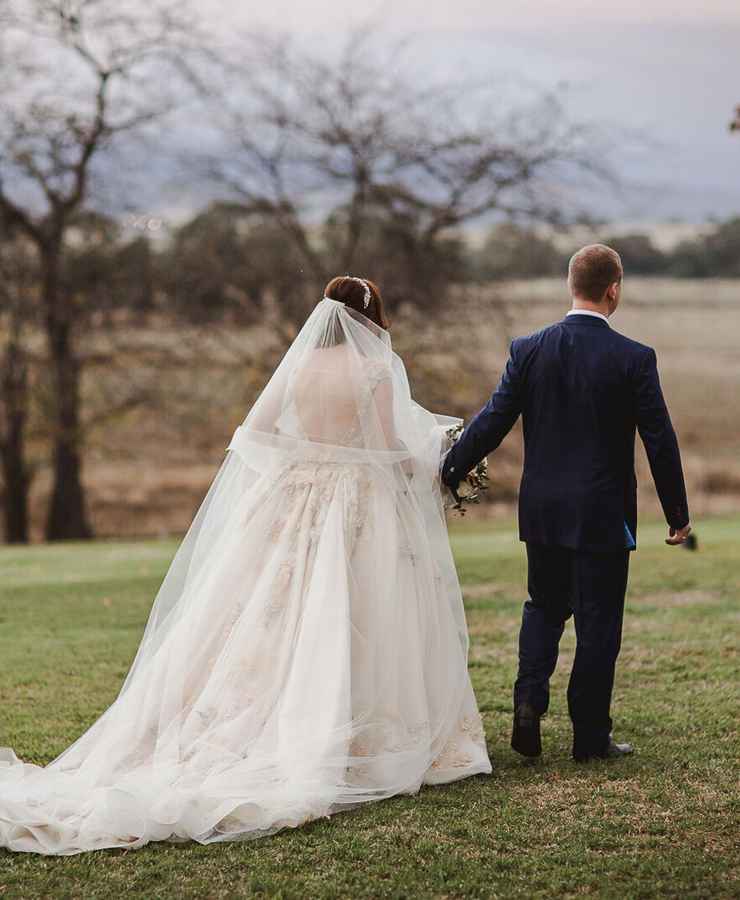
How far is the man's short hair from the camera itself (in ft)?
15.8

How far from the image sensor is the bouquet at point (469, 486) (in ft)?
17.1

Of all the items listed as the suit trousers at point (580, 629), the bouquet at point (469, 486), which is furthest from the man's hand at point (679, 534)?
the bouquet at point (469, 486)

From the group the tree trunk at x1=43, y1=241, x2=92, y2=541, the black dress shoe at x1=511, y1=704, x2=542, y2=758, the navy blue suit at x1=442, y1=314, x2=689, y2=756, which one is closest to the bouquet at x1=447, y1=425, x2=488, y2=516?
the navy blue suit at x1=442, y1=314, x2=689, y2=756

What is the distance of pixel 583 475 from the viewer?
15.6ft

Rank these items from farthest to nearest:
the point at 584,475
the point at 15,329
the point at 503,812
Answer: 1. the point at 15,329
2. the point at 584,475
3. the point at 503,812

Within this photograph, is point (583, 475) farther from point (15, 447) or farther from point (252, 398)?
point (15, 447)

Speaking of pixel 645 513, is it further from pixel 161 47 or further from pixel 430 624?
pixel 430 624

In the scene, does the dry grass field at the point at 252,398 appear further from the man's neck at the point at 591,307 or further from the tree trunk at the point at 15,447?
the man's neck at the point at 591,307

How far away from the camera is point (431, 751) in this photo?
4695 mm

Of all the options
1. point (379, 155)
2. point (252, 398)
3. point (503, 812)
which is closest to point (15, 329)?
point (252, 398)

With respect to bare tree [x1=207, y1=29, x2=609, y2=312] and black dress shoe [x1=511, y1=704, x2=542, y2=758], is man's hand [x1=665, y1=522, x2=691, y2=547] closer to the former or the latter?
black dress shoe [x1=511, y1=704, x2=542, y2=758]

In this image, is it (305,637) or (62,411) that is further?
(62,411)

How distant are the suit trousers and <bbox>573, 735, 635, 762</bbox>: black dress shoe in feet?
0.05

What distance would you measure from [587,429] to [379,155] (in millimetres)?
15084
